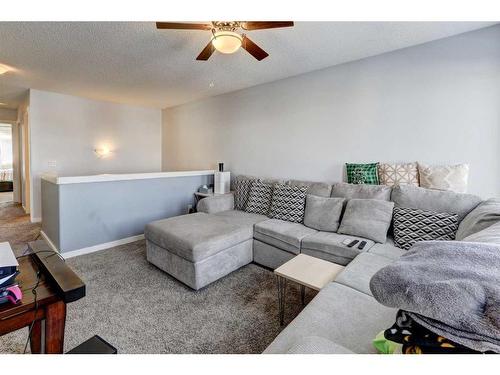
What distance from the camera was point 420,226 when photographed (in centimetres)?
204

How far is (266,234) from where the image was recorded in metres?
2.62

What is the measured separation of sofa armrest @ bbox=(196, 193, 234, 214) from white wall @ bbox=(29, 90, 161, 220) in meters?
3.02

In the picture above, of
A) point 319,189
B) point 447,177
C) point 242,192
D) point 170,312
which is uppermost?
point 447,177

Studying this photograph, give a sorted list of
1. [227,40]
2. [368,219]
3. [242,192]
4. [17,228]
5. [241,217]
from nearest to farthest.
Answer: [227,40]
[368,219]
[241,217]
[242,192]
[17,228]

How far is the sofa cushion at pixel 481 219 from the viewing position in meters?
1.54

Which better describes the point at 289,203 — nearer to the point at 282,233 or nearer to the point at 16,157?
the point at 282,233

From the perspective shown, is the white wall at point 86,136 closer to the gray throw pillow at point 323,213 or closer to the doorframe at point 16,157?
the doorframe at point 16,157

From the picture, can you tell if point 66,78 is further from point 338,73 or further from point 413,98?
point 413,98

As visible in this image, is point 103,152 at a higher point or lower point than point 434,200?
higher

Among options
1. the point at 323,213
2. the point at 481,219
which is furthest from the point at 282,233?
the point at 481,219

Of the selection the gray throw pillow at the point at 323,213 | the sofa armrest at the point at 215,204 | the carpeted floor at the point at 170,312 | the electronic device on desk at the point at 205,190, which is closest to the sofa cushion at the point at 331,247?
the gray throw pillow at the point at 323,213

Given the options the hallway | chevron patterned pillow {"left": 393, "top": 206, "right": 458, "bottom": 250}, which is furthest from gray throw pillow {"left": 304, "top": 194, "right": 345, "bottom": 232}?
the hallway

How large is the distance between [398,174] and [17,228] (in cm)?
565

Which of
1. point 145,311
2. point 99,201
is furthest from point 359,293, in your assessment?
point 99,201
